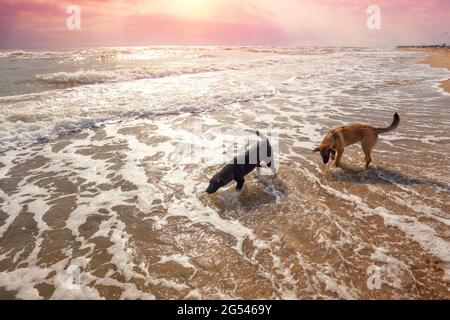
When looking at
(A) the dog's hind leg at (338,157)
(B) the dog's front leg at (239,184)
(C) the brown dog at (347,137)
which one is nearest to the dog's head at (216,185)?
(B) the dog's front leg at (239,184)

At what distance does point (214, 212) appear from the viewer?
580 centimetres

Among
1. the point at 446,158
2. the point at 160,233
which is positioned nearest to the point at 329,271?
the point at 160,233

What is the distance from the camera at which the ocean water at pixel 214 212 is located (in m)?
4.13

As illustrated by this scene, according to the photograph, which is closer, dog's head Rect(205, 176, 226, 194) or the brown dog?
dog's head Rect(205, 176, 226, 194)

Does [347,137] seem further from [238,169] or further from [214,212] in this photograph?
[214,212]

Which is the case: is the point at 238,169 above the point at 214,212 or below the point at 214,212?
above

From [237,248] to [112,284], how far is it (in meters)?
1.92

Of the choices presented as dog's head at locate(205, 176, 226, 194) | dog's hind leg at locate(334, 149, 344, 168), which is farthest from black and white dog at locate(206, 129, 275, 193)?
dog's hind leg at locate(334, 149, 344, 168)

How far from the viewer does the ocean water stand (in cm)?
413

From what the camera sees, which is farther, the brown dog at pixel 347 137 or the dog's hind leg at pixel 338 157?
the dog's hind leg at pixel 338 157

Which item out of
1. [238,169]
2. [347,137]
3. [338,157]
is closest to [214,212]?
[238,169]

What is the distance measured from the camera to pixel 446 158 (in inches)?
297

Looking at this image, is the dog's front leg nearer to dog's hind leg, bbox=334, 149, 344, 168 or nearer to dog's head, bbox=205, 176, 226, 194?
dog's head, bbox=205, 176, 226, 194

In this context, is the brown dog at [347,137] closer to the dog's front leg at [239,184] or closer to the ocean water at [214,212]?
the ocean water at [214,212]
